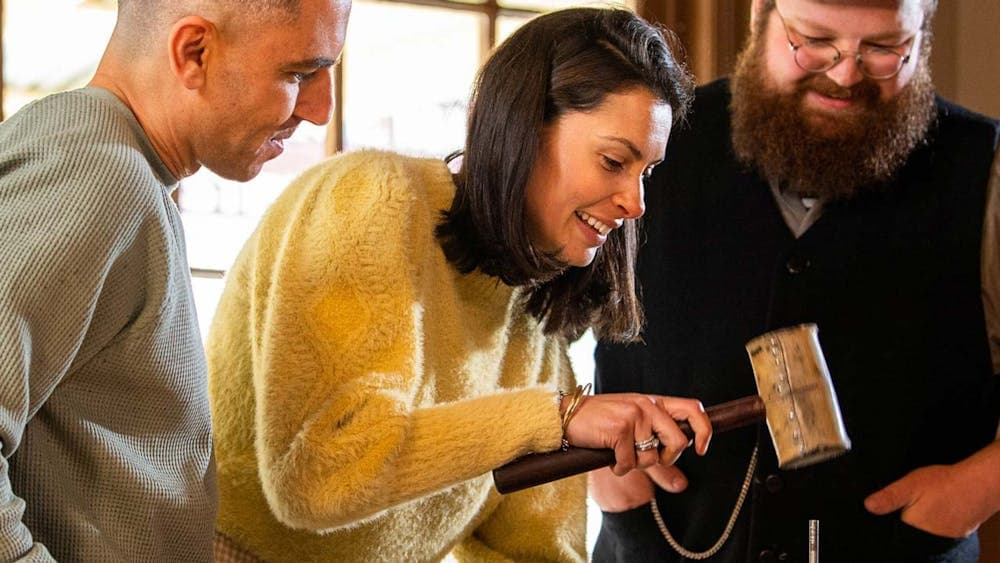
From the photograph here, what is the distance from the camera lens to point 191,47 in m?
1.18

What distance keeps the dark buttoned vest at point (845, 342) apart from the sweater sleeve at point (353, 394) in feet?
2.08

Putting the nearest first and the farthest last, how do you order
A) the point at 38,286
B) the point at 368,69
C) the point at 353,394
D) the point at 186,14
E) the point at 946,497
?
the point at 38,286 → the point at 186,14 → the point at 353,394 → the point at 946,497 → the point at 368,69

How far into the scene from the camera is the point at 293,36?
122cm

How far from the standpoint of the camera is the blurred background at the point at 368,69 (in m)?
2.05

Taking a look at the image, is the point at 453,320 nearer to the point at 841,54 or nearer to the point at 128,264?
the point at 128,264

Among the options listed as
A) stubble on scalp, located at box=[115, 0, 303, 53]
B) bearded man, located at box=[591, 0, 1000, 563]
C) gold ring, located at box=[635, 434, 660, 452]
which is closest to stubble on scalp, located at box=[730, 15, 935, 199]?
bearded man, located at box=[591, 0, 1000, 563]

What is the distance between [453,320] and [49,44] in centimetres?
89

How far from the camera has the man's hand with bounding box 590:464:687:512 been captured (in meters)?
2.02

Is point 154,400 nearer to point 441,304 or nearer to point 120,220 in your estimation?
point 120,220

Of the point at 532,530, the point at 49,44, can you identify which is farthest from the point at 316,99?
the point at 49,44

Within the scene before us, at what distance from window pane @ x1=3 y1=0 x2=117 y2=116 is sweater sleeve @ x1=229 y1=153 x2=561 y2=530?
75cm

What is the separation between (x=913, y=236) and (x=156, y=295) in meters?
1.34

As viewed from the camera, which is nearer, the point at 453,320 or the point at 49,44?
the point at 453,320

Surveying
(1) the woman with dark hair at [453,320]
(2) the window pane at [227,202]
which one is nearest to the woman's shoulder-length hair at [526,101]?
(1) the woman with dark hair at [453,320]
